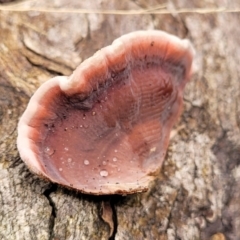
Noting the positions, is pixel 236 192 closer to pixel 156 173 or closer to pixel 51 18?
pixel 156 173

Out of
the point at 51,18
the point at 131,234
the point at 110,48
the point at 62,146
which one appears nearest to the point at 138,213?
the point at 131,234

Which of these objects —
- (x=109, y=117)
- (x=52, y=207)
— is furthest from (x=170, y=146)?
(x=52, y=207)

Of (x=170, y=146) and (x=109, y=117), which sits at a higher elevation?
(x=109, y=117)

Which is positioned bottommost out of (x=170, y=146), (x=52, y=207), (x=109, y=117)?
(x=170, y=146)

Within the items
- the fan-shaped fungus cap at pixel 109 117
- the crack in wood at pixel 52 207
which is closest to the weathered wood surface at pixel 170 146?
the crack in wood at pixel 52 207

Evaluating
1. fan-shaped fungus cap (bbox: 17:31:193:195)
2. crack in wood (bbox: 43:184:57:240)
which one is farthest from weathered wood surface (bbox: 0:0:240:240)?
fan-shaped fungus cap (bbox: 17:31:193:195)

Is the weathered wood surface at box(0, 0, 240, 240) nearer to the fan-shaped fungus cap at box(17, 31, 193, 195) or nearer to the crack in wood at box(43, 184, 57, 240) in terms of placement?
the crack in wood at box(43, 184, 57, 240)

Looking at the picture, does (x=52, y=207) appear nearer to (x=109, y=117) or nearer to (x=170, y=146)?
(x=109, y=117)

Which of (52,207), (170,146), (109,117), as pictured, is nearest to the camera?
(52,207)
